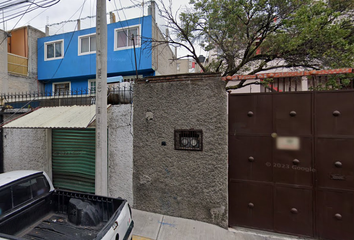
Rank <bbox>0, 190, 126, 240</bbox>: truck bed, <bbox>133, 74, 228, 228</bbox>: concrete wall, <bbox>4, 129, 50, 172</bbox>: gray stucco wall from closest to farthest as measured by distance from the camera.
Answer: <bbox>0, 190, 126, 240</bbox>: truck bed, <bbox>133, 74, 228, 228</bbox>: concrete wall, <bbox>4, 129, 50, 172</bbox>: gray stucco wall

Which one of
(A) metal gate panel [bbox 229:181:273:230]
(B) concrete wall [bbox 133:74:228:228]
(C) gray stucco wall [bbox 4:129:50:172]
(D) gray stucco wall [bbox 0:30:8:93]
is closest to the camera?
(A) metal gate panel [bbox 229:181:273:230]

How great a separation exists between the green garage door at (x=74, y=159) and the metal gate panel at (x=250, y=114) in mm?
4037

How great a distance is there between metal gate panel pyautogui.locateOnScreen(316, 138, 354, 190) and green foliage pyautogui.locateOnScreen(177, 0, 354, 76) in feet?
11.1

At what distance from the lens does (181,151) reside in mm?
3842

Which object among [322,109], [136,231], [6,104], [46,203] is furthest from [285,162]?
[6,104]

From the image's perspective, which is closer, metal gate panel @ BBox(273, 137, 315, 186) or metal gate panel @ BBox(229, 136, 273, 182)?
metal gate panel @ BBox(273, 137, 315, 186)

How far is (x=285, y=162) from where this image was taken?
11.1ft

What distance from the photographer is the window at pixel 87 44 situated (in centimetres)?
1091

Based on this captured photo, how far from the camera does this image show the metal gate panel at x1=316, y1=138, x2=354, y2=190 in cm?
307

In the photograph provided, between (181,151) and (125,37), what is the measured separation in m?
9.66

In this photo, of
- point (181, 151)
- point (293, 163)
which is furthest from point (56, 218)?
point (293, 163)

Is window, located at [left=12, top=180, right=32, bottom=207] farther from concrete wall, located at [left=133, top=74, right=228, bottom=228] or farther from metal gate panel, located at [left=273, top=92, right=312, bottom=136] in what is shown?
metal gate panel, located at [left=273, top=92, right=312, bottom=136]

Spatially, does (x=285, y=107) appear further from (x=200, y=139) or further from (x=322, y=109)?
(x=200, y=139)

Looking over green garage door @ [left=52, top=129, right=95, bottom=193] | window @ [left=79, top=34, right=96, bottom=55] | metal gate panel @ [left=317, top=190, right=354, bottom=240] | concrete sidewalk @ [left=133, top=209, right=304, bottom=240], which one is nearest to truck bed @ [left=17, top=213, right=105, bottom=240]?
concrete sidewalk @ [left=133, top=209, right=304, bottom=240]
